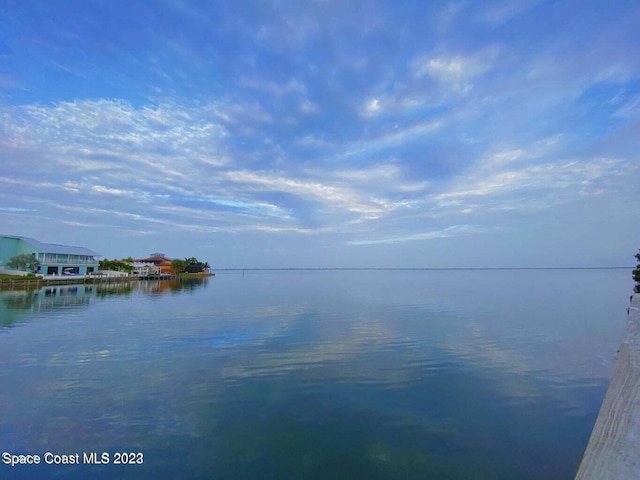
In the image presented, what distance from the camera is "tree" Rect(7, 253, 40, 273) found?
66125 mm

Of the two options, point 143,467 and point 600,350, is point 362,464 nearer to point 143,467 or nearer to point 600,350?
point 143,467

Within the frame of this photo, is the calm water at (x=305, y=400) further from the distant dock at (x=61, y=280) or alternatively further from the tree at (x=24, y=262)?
the tree at (x=24, y=262)

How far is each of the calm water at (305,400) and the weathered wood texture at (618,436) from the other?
1307 millimetres

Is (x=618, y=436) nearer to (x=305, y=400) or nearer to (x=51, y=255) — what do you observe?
(x=305, y=400)

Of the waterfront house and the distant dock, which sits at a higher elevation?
the waterfront house

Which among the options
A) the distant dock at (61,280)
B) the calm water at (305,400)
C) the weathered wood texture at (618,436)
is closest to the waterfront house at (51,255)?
the distant dock at (61,280)

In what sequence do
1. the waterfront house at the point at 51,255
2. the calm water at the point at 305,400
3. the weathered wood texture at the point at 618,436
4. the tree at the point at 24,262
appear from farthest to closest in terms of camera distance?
the waterfront house at the point at 51,255
the tree at the point at 24,262
the calm water at the point at 305,400
the weathered wood texture at the point at 618,436

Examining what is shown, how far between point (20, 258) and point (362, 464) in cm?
8322

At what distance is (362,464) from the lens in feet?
27.1

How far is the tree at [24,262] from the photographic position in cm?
6612

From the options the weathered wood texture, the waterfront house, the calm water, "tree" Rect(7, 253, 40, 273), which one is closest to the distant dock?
"tree" Rect(7, 253, 40, 273)

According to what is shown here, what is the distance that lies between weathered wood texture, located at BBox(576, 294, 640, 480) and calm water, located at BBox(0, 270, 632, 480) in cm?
131

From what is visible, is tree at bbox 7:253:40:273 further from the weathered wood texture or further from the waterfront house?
the weathered wood texture

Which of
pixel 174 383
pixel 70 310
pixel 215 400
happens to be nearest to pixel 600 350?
pixel 215 400
